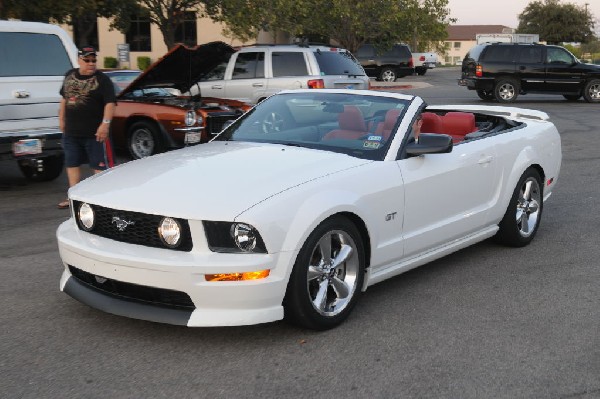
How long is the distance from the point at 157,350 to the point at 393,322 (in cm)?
147

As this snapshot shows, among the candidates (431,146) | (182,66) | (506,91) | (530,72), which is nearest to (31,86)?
(182,66)

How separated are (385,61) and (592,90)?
15.4 m

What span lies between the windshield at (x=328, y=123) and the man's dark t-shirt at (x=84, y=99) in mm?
2343

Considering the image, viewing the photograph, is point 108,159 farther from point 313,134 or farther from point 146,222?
point 146,222

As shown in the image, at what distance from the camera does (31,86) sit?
8648 millimetres

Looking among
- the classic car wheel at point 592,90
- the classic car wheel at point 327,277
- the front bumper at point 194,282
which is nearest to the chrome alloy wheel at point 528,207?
the classic car wheel at point 327,277

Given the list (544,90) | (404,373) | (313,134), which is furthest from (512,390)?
(544,90)

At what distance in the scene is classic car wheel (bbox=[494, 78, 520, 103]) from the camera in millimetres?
24812

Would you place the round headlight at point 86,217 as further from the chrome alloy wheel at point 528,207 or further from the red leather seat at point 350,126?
the chrome alloy wheel at point 528,207

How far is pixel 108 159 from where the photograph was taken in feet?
27.2

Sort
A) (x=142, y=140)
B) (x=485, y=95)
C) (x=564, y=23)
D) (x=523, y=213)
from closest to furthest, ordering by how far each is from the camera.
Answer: (x=523, y=213)
(x=142, y=140)
(x=485, y=95)
(x=564, y=23)

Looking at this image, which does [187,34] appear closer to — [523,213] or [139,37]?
[139,37]

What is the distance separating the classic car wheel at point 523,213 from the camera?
6434mm

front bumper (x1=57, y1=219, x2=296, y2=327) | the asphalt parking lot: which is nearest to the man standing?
the asphalt parking lot
